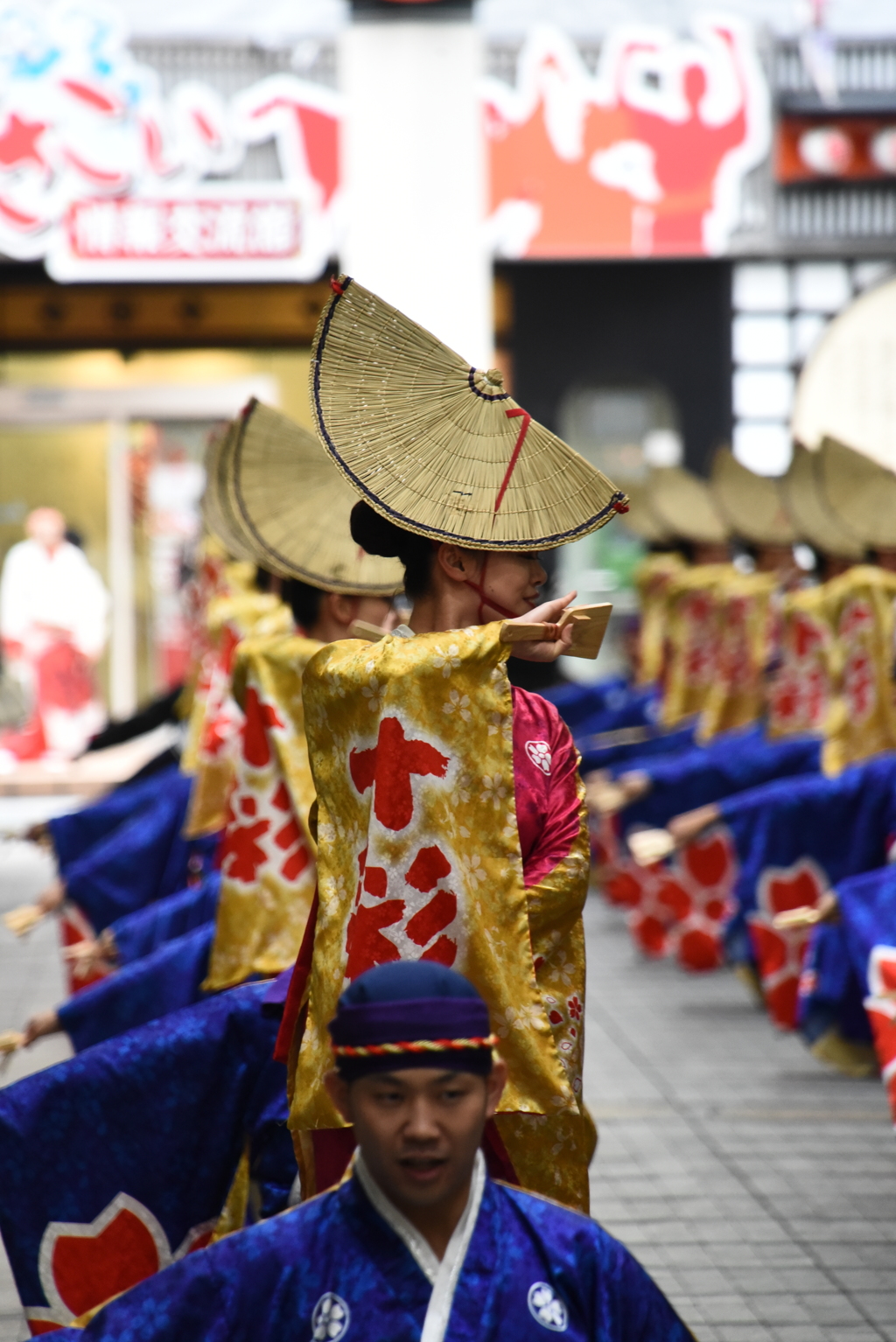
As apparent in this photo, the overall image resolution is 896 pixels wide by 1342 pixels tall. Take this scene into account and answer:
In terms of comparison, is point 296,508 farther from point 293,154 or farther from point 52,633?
point 52,633

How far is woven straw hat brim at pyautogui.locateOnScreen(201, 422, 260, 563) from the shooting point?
3974mm

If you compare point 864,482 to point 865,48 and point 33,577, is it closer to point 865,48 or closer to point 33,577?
point 865,48

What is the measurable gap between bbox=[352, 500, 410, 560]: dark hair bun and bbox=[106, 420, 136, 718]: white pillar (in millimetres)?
11337

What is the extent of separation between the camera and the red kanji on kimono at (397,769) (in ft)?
7.35

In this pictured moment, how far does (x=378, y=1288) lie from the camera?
195 cm

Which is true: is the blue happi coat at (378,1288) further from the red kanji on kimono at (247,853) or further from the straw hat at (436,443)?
the red kanji on kimono at (247,853)

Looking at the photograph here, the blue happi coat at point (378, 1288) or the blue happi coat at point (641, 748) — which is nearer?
the blue happi coat at point (378, 1288)

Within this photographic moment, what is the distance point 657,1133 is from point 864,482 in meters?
2.22

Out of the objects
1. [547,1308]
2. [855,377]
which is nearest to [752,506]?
[855,377]

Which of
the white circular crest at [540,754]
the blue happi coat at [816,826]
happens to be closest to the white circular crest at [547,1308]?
the white circular crest at [540,754]

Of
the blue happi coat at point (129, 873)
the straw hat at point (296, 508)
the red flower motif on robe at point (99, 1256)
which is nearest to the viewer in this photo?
the red flower motif on robe at point (99, 1256)

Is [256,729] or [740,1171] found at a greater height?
[256,729]

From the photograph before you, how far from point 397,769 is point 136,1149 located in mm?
1112

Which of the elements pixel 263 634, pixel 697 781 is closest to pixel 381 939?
pixel 263 634
